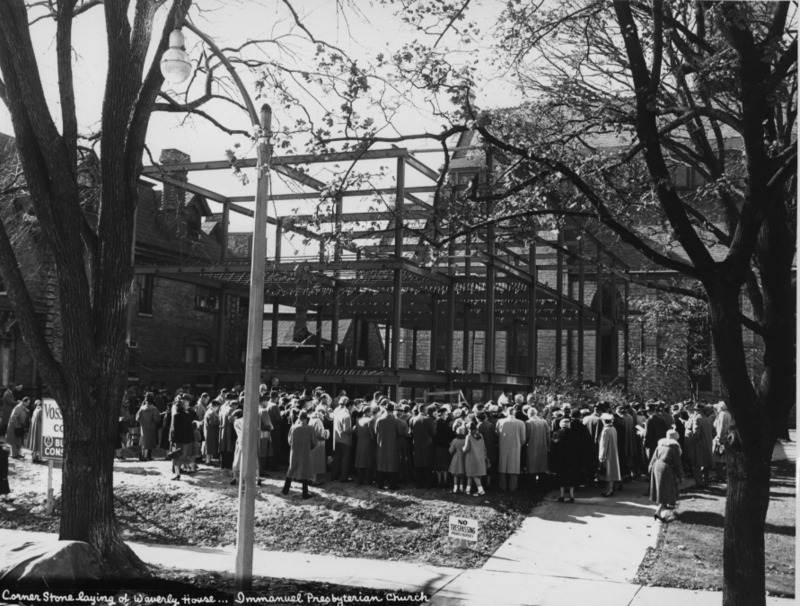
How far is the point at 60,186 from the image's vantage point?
32.9ft

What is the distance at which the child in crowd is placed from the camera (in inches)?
647

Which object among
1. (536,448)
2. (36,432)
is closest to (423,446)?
(536,448)

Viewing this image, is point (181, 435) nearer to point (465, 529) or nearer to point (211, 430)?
point (211, 430)

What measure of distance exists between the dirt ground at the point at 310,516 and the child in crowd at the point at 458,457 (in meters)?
0.31

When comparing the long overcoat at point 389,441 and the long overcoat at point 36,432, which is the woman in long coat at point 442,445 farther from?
the long overcoat at point 36,432

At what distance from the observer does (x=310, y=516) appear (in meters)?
15.2

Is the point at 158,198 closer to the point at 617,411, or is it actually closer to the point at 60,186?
the point at 617,411

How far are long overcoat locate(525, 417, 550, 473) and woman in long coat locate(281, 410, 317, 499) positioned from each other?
455 cm

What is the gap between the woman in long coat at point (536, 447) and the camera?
1697 cm

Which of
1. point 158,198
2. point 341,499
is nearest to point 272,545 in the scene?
point 341,499

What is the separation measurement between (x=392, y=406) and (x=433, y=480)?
73.4 inches

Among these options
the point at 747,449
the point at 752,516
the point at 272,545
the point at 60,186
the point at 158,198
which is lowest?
the point at 272,545

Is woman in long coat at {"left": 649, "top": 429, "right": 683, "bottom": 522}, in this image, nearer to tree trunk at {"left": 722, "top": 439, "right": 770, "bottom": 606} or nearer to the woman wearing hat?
tree trunk at {"left": 722, "top": 439, "right": 770, "bottom": 606}
